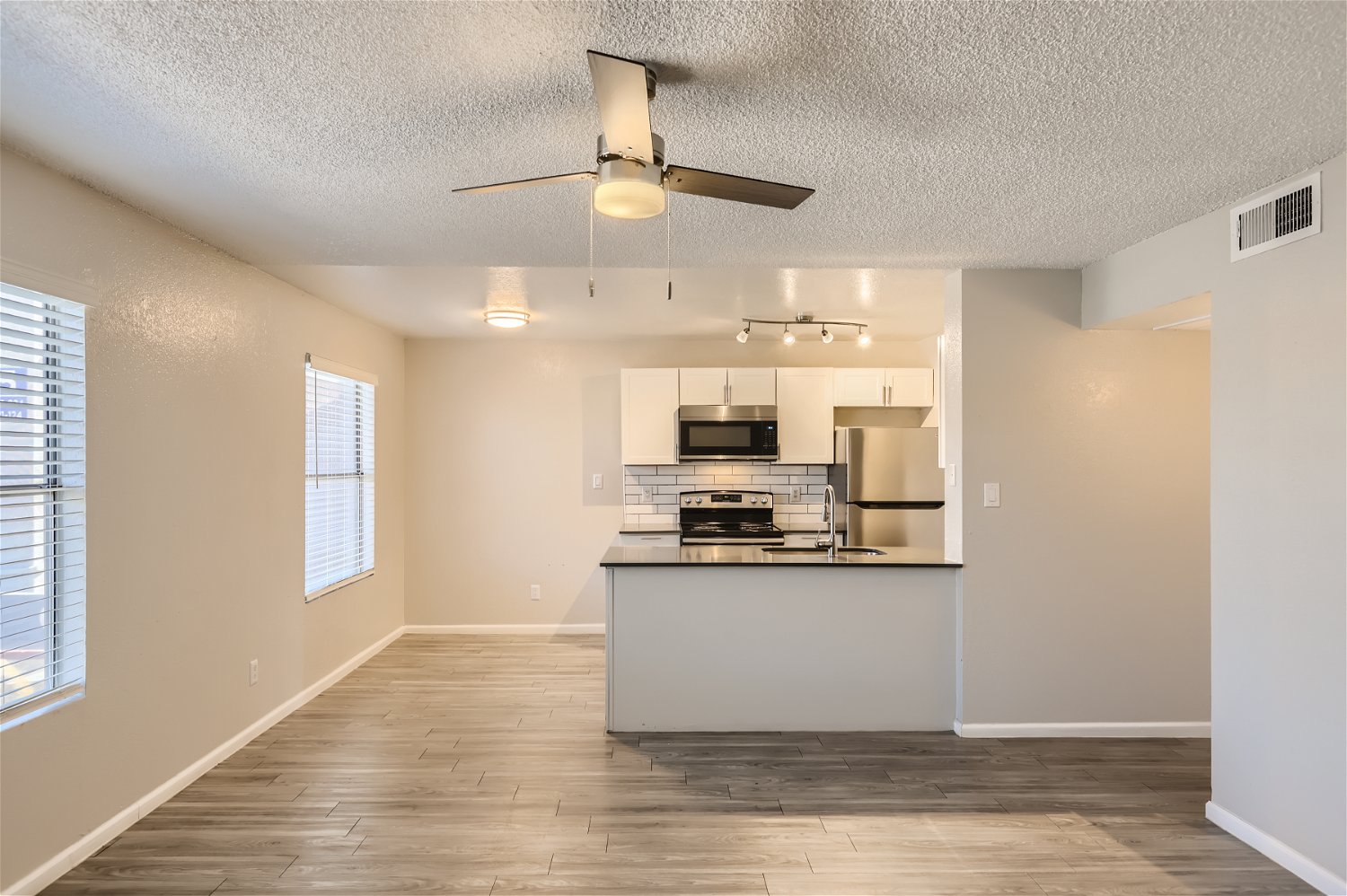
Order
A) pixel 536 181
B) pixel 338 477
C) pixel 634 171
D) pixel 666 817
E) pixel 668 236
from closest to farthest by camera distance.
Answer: pixel 634 171
pixel 536 181
pixel 666 817
pixel 668 236
pixel 338 477

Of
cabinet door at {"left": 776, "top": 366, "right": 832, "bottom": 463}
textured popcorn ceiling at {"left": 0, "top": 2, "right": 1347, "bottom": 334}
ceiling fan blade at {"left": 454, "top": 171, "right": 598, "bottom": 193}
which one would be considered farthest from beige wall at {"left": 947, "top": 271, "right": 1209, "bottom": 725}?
ceiling fan blade at {"left": 454, "top": 171, "right": 598, "bottom": 193}

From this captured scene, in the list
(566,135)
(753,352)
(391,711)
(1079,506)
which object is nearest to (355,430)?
(391,711)

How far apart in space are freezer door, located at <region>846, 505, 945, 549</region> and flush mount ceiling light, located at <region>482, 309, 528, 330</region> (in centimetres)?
257

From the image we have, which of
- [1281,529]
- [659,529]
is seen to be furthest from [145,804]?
[1281,529]

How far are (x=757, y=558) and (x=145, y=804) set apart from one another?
8.73ft

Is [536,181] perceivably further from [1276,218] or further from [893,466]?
[893,466]

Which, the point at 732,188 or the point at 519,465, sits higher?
the point at 732,188

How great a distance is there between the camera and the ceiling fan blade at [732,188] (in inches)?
77.9

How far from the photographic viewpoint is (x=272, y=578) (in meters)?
4.09

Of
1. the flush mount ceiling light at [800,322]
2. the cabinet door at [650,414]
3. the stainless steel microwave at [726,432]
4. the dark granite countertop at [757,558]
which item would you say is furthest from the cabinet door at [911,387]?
the dark granite countertop at [757,558]

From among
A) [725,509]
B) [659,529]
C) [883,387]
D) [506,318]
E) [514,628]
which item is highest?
[506,318]

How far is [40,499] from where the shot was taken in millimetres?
2514

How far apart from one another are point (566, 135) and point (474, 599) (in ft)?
15.5

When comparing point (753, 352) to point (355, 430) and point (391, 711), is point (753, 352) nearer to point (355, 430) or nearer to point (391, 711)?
point (355, 430)
